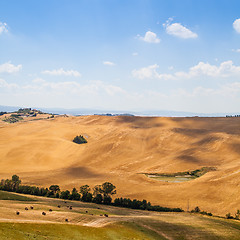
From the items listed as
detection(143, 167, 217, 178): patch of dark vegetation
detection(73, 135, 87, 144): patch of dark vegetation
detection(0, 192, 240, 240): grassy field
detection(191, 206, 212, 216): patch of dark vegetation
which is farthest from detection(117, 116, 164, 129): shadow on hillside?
detection(0, 192, 240, 240): grassy field

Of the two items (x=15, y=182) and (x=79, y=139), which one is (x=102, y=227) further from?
(x=79, y=139)

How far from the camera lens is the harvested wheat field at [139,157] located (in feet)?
261

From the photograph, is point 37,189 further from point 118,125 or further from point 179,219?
point 118,125

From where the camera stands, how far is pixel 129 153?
126m

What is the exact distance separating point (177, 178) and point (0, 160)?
3164 inches

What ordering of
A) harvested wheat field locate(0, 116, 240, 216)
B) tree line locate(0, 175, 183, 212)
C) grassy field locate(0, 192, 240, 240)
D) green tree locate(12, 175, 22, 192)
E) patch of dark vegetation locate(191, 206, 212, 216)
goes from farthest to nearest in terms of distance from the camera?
harvested wheat field locate(0, 116, 240, 216), green tree locate(12, 175, 22, 192), tree line locate(0, 175, 183, 212), patch of dark vegetation locate(191, 206, 212, 216), grassy field locate(0, 192, 240, 240)

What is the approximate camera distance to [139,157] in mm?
121062

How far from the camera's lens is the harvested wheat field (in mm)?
79562

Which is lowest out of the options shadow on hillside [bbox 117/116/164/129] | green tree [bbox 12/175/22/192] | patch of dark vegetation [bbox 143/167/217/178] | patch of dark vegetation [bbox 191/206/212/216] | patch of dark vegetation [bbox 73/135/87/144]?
patch of dark vegetation [bbox 191/206/212/216]

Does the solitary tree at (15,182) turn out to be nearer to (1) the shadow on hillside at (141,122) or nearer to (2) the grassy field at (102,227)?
(2) the grassy field at (102,227)

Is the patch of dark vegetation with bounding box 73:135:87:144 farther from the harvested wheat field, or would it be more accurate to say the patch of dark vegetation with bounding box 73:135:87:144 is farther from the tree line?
the tree line

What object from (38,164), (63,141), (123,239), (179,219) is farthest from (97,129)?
(123,239)

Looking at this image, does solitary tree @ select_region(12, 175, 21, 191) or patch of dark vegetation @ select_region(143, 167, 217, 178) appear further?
patch of dark vegetation @ select_region(143, 167, 217, 178)

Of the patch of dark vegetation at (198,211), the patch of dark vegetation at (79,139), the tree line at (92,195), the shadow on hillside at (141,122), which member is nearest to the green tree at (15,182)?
the tree line at (92,195)
